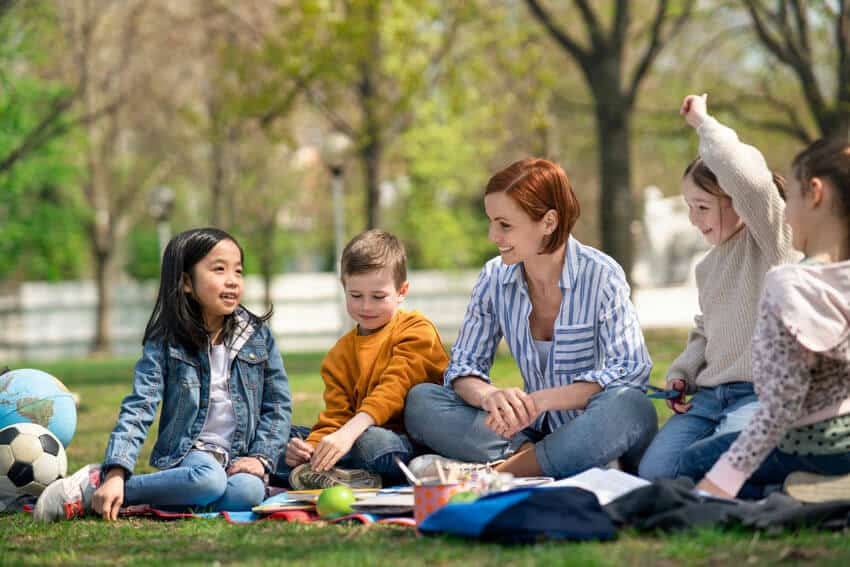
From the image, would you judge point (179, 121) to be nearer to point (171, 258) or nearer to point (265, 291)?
point (265, 291)

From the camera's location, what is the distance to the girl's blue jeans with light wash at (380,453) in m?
5.00

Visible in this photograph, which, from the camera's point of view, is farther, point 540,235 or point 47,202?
point 47,202

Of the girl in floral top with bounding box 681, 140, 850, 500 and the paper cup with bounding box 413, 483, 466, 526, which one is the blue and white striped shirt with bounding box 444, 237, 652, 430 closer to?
the girl in floral top with bounding box 681, 140, 850, 500

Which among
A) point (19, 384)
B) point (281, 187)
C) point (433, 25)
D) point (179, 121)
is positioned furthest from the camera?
point (281, 187)

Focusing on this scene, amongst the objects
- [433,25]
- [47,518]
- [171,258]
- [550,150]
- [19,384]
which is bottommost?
[47,518]

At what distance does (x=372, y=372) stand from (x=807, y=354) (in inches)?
89.9

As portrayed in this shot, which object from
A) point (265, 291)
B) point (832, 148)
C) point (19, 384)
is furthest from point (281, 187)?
point (832, 148)

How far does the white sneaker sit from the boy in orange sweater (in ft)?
3.01

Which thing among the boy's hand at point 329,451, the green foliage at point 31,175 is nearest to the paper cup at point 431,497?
the boy's hand at point 329,451

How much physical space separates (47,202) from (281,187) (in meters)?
8.69

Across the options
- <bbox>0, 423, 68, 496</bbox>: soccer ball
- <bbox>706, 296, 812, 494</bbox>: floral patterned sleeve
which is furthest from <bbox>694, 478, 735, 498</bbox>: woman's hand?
<bbox>0, 423, 68, 496</bbox>: soccer ball

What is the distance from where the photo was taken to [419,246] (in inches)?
1353

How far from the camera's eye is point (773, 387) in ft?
11.9

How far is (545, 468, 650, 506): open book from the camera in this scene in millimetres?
3975
